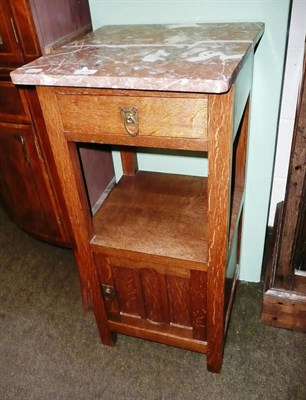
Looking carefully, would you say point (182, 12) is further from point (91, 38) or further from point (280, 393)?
point (280, 393)

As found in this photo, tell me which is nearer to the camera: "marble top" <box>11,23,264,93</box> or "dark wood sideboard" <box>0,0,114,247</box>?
"marble top" <box>11,23,264,93</box>

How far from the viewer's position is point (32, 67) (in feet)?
2.75

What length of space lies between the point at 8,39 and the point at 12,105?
8.3 inches

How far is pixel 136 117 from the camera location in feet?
2.61

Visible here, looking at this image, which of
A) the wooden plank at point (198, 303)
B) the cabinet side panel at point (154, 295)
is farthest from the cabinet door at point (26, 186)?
the wooden plank at point (198, 303)

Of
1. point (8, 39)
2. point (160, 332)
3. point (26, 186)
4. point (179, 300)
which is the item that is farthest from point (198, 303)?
point (8, 39)

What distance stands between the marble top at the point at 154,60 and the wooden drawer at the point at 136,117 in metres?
0.04

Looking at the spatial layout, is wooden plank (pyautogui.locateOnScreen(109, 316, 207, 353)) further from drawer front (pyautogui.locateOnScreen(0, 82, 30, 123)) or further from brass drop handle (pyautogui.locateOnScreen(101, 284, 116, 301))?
drawer front (pyautogui.locateOnScreen(0, 82, 30, 123))

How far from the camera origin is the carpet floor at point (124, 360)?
46.3 inches

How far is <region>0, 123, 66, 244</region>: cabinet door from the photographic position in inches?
50.7

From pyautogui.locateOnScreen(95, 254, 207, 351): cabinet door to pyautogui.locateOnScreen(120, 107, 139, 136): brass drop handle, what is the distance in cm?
40

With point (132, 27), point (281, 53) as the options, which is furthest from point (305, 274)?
point (132, 27)

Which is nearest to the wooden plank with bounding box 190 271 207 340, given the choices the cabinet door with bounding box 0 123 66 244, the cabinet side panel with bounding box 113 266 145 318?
the cabinet side panel with bounding box 113 266 145 318

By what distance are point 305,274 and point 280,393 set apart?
36 centimetres
